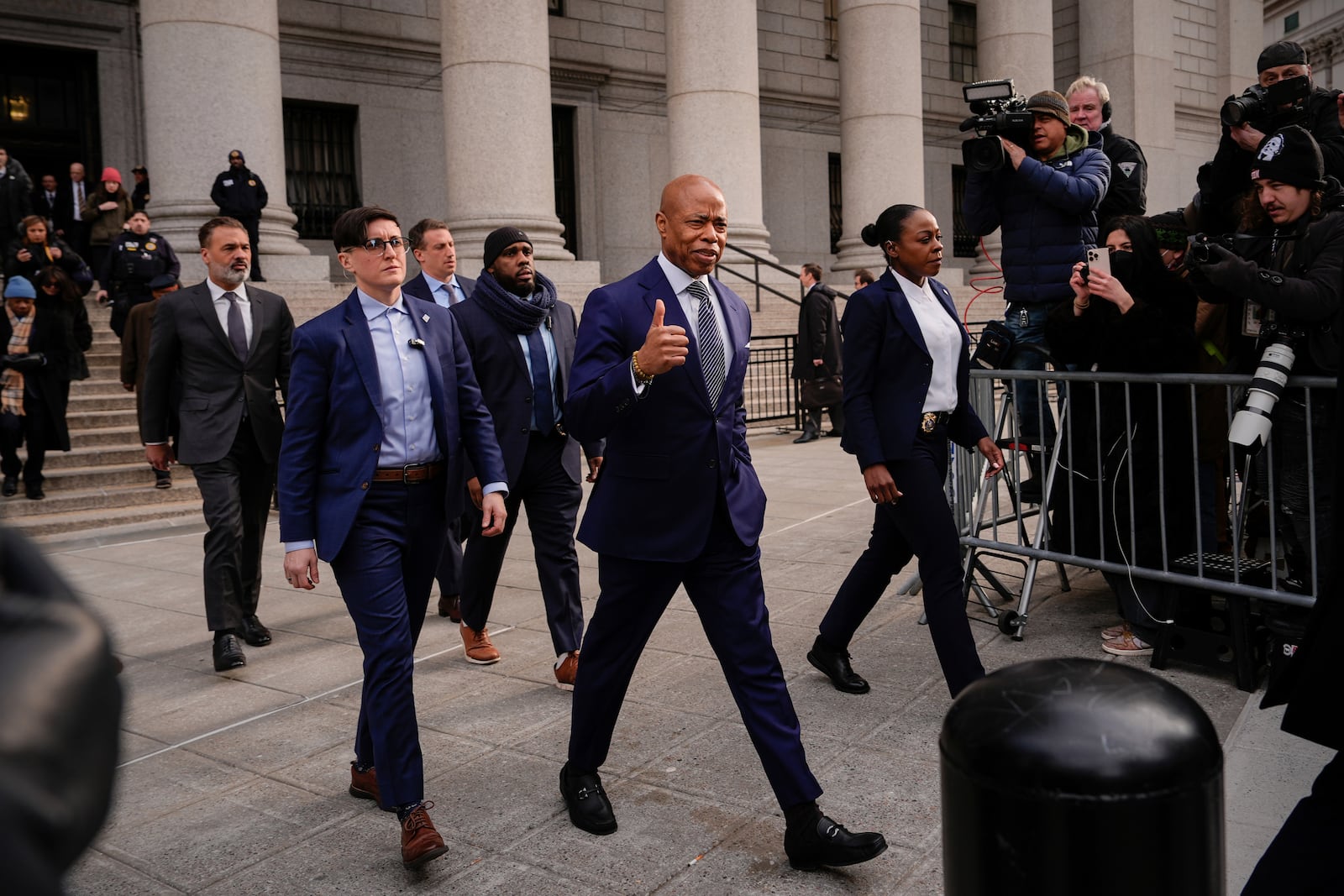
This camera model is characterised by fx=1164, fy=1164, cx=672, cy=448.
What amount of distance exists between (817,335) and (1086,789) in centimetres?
1294

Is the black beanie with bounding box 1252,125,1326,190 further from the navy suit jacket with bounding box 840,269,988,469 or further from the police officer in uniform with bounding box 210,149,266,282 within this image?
the police officer in uniform with bounding box 210,149,266,282

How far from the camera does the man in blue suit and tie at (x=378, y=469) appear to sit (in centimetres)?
371

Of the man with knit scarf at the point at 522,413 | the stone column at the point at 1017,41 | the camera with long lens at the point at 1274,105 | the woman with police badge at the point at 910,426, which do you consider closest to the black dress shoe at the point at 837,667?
the woman with police badge at the point at 910,426

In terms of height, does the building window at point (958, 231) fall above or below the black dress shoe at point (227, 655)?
above

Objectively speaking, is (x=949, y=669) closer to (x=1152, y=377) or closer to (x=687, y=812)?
(x=687, y=812)

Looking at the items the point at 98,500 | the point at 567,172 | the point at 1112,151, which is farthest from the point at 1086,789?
the point at 567,172

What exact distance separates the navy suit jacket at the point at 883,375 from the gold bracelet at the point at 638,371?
58.5 inches

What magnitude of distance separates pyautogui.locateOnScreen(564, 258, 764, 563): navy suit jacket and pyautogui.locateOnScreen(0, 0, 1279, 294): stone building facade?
1205 cm

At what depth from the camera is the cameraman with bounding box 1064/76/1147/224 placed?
22.5 ft

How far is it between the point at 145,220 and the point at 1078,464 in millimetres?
10298

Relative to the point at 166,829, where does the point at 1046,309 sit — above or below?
above

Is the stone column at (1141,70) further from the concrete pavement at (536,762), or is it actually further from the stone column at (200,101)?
the concrete pavement at (536,762)

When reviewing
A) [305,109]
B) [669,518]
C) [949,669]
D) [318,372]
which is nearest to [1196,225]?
[949,669]

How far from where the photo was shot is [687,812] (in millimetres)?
3818
